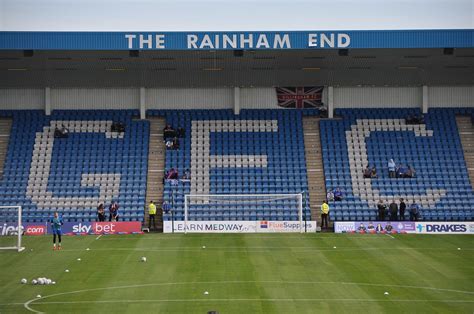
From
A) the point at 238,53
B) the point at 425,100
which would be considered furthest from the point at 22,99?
the point at 425,100

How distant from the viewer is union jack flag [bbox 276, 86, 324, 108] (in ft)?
159

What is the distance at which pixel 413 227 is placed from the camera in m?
38.2

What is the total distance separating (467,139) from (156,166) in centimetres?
2038

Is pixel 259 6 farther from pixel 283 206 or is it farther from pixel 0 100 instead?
pixel 0 100

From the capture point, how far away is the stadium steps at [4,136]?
145ft

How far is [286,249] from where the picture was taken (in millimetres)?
32281

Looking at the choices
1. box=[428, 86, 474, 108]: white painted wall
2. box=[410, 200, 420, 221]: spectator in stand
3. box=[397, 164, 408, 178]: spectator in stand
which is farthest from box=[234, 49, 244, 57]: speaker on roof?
box=[428, 86, 474, 108]: white painted wall

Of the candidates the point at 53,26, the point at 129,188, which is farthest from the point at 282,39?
the point at 53,26

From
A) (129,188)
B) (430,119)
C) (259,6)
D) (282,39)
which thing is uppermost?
(259,6)

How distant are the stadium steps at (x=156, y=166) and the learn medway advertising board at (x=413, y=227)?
1062 cm

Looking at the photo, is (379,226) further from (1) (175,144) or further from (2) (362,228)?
(1) (175,144)

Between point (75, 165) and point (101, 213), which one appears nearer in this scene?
point (101, 213)

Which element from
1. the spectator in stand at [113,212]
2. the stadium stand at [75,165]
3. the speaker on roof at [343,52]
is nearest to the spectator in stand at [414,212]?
the speaker on roof at [343,52]

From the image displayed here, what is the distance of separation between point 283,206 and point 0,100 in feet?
70.1
